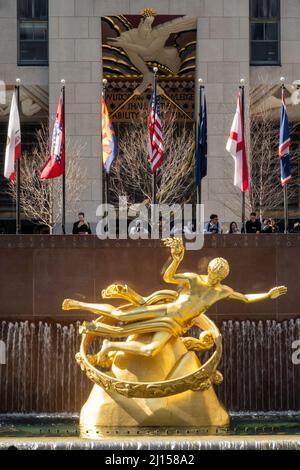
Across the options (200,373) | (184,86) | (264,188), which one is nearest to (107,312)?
(200,373)

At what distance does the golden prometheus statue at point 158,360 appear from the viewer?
25.2 m

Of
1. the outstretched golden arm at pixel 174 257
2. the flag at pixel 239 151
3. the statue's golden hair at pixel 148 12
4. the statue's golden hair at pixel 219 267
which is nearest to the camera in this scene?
the outstretched golden arm at pixel 174 257

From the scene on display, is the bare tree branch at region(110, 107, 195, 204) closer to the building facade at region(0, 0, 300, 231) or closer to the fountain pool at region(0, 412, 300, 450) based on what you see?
the building facade at region(0, 0, 300, 231)

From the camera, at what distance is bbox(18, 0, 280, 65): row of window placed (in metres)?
59.3

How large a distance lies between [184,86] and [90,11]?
15.4 ft

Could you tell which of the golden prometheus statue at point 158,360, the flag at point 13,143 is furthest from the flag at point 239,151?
the golden prometheus statue at point 158,360

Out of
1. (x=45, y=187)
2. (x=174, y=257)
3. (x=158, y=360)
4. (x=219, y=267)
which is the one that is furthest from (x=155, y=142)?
(x=45, y=187)

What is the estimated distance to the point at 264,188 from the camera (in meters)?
54.5

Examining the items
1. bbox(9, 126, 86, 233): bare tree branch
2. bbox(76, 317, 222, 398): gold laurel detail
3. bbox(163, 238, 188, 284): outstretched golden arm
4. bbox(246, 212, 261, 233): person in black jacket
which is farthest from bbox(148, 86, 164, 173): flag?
bbox(9, 126, 86, 233): bare tree branch

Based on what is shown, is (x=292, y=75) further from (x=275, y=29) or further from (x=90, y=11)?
(x=90, y=11)

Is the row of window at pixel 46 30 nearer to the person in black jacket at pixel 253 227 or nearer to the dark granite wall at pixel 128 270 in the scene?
the person in black jacket at pixel 253 227

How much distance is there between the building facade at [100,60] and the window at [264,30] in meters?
0.04

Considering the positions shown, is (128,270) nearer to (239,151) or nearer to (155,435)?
(239,151)

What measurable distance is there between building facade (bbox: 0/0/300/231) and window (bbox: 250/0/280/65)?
0.04m
